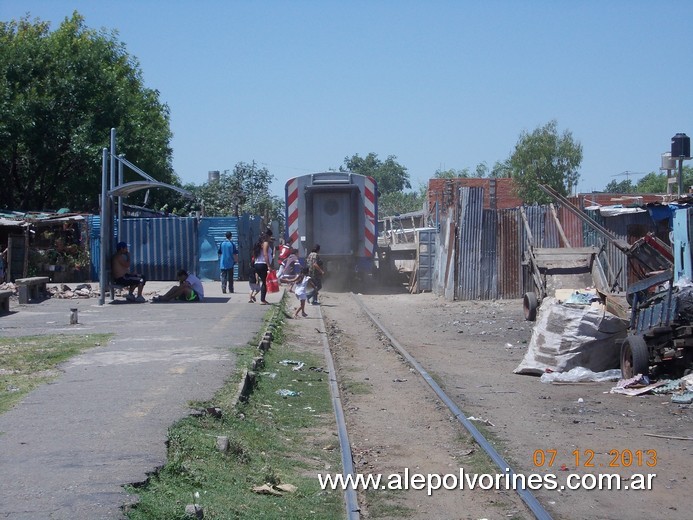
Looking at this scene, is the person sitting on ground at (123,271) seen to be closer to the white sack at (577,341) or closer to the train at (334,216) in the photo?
the train at (334,216)

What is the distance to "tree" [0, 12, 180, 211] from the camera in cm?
3275

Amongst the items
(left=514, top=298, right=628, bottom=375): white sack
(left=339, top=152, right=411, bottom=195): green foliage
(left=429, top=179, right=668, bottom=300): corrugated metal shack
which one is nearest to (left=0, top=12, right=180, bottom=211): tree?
(left=429, top=179, right=668, bottom=300): corrugated metal shack

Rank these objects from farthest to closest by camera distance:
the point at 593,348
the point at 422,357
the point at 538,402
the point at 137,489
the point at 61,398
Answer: the point at 422,357 < the point at 593,348 < the point at 538,402 < the point at 61,398 < the point at 137,489

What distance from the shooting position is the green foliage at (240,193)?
41531 millimetres

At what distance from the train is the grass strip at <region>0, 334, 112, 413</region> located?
1190 cm

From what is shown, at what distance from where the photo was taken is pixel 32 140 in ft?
108

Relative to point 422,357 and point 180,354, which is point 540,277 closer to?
point 422,357

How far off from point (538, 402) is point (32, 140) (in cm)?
2741

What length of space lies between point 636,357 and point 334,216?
16.6 meters

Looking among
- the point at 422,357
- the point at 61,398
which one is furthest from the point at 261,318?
the point at 61,398

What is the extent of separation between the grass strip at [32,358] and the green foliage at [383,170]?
8373cm

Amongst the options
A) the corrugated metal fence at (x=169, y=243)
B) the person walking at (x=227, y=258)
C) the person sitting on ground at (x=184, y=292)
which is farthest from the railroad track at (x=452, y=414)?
the corrugated metal fence at (x=169, y=243)

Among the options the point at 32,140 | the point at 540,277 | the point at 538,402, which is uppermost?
the point at 32,140

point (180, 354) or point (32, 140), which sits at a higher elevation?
point (32, 140)
